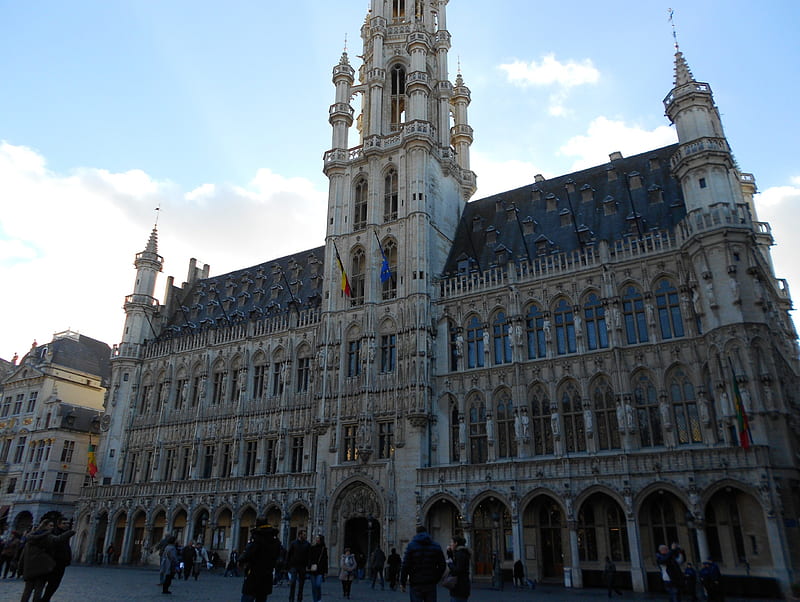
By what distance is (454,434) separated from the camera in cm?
3653

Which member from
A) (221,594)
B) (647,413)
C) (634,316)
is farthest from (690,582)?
(634,316)

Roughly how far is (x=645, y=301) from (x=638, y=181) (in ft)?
33.1

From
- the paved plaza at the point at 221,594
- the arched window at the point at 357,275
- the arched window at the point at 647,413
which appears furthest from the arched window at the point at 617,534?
the arched window at the point at 357,275

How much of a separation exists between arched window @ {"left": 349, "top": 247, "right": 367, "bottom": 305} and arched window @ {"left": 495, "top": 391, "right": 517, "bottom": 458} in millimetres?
12027

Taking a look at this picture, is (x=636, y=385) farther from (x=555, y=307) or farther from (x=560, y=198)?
(x=560, y=198)

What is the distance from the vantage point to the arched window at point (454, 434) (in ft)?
119

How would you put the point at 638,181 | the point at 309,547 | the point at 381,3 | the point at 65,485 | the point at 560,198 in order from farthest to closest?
the point at 65,485
the point at 381,3
the point at 560,198
the point at 638,181
the point at 309,547

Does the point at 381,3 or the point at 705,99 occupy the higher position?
the point at 381,3

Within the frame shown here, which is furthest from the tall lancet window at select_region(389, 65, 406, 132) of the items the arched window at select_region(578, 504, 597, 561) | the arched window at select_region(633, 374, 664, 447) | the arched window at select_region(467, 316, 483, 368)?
the arched window at select_region(578, 504, 597, 561)

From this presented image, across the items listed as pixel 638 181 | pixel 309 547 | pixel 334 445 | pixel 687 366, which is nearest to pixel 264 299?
pixel 334 445

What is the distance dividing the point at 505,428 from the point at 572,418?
384cm

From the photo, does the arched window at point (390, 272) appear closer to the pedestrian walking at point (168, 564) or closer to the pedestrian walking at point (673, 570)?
the pedestrian walking at point (168, 564)

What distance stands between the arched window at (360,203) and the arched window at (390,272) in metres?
2.81

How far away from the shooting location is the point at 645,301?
107ft
